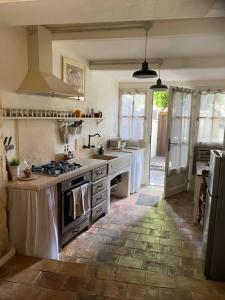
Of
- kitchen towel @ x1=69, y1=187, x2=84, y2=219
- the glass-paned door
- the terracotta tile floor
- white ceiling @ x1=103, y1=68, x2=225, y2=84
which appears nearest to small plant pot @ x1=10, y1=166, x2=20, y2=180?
kitchen towel @ x1=69, y1=187, x2=84, y2=219

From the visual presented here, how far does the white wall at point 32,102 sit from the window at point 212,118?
237cm

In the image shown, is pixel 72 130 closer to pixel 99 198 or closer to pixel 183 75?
pixel 99 198

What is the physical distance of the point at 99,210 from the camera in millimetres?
3840

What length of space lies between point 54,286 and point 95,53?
10.3 feet

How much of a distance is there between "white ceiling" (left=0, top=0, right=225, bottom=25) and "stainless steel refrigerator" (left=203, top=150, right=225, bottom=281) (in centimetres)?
121

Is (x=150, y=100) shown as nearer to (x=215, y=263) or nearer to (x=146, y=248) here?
(x=146, y=248)

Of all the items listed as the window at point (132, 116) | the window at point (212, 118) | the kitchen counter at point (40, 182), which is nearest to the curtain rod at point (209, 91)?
the window at point (212, 118)

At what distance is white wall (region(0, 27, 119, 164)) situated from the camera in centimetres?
263

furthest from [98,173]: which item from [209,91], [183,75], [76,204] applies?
[209,91]

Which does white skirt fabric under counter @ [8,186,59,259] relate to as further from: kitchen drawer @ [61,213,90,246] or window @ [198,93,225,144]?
window @ [198,93,225,144]

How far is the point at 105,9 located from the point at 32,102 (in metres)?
1.60

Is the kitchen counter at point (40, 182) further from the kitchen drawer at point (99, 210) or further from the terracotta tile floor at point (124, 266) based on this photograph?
the kitchen drawer at point (99, 210)

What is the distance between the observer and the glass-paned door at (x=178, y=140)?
497 cm

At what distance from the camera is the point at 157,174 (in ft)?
22.7
